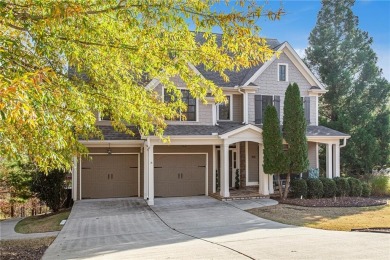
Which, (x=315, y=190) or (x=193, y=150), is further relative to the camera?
(x=193, y=150)

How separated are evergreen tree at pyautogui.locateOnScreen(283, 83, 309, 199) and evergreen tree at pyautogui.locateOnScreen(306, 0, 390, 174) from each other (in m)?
9.57

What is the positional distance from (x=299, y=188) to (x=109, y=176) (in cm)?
958

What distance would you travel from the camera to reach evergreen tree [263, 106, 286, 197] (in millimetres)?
16391

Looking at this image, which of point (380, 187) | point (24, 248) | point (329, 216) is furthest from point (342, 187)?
point (24, 248)

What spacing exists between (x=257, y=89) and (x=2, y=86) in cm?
1694

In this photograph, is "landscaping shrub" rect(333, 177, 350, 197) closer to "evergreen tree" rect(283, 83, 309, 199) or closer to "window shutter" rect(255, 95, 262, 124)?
"evergreen tree" rect(283, 83, 309, 199)

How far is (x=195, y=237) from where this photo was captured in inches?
370

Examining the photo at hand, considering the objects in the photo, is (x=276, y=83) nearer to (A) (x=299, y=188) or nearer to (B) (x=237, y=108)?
(B) (x=237, y=108)

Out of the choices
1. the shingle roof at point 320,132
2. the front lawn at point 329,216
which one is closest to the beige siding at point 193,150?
the front lawn at point 329,216

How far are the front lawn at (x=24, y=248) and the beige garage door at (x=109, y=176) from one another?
6700 mm

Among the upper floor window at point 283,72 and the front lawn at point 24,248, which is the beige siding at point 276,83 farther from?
the front lawn at point 24,248

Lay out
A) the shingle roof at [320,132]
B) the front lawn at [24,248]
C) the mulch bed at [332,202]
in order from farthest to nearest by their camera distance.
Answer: the shingle roof at [320,132], the mulch bed at [332,202], the front lawn at [24,248]

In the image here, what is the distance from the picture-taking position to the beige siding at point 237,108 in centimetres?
1990

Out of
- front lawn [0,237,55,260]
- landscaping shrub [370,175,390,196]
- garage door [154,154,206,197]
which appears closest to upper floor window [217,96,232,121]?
garage door [154,154,206,197]
